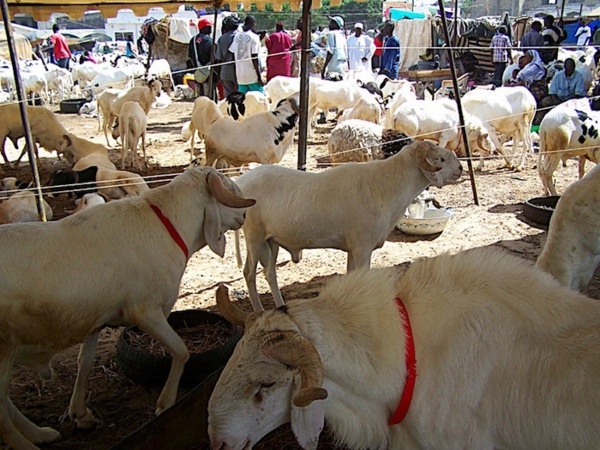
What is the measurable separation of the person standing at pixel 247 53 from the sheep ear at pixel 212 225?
9.14m

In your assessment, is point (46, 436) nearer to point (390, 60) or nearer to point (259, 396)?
point (259, 396)

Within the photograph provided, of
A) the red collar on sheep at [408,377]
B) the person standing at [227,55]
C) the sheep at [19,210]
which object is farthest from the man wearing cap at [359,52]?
the red collar on sheep at [408,377]

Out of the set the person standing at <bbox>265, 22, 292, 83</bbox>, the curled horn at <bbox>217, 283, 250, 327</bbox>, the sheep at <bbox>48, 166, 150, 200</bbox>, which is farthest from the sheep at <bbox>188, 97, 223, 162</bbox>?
the curled horn at <bbox>217, 283, 250, 327</bbox>

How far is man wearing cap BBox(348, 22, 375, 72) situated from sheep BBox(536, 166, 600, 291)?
16546mm

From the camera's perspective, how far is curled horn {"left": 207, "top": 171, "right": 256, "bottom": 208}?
11.5 feet

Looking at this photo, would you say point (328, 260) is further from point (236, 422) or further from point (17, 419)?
point (236, 422)

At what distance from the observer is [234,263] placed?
251 inches

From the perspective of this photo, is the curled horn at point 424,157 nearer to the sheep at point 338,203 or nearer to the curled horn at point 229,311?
the sheep at point 338,203

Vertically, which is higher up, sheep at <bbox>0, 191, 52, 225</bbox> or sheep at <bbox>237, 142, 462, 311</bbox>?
sheep at <bbox>237, 142, 462, 311</bbox>

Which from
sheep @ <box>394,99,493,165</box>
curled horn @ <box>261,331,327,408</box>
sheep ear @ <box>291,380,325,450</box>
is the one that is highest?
curled horn @ <box>261,331,327,408</box>

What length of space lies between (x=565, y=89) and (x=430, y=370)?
13.6 m

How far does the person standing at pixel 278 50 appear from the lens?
585 inches

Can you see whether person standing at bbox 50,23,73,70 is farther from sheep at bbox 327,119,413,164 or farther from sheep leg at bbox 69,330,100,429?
sheep leg at bbox 69,330,100,429

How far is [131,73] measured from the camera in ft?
76.3
